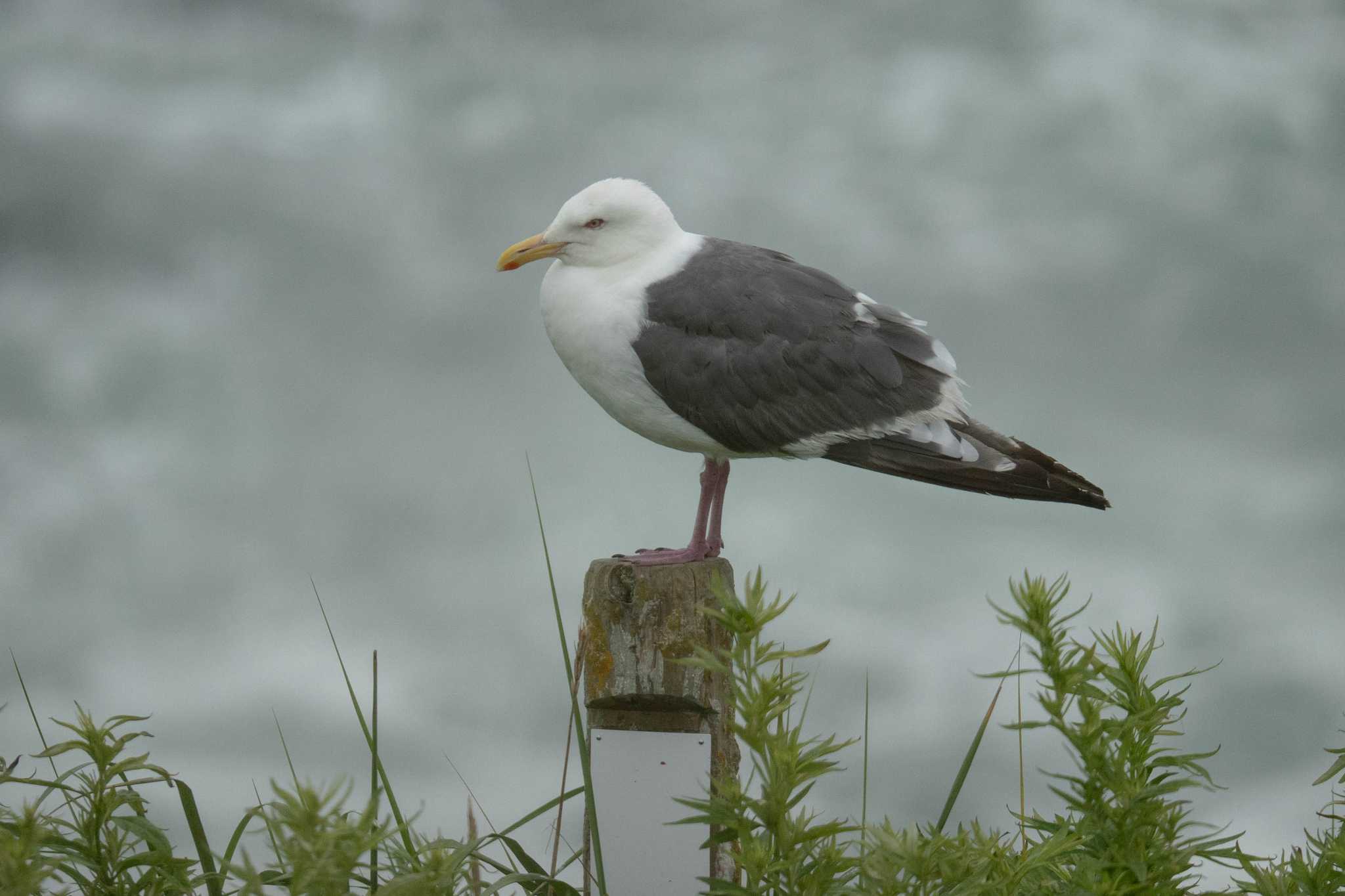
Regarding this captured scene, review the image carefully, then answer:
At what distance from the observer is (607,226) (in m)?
6.33

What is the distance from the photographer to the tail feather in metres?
5.71

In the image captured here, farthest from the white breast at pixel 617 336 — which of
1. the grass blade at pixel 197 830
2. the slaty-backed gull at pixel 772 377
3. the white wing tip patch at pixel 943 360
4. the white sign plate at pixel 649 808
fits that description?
the grass blade at pixel 197 830

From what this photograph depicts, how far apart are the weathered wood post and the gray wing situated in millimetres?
1253

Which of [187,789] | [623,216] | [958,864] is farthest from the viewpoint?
[623,216]

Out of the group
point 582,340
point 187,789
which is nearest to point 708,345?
point 582,340

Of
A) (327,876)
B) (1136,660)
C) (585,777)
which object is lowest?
(327,876)

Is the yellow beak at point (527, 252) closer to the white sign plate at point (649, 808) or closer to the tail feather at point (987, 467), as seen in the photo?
the tail feather at point (987, 467)

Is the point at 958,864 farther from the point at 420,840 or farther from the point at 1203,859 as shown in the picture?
the point at 420,840

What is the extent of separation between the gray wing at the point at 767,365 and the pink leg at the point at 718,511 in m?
0.38

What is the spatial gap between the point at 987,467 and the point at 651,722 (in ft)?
6.87

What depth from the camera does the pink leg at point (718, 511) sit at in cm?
601

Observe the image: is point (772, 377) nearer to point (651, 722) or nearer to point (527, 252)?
point (527, 252)

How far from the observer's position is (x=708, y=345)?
5871 mm

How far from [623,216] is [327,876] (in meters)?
4.67
